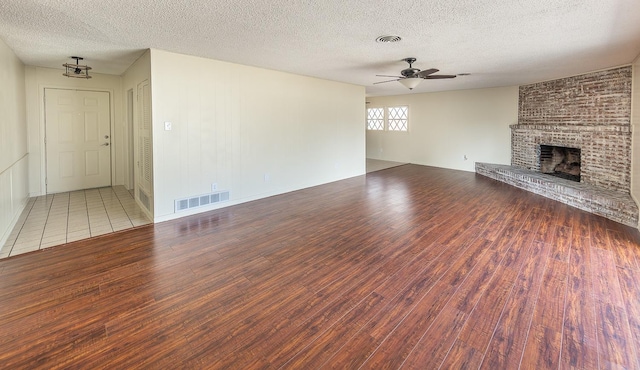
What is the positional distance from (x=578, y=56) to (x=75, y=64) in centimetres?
779

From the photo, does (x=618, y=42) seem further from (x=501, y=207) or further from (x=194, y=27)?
(x=194, y=27)

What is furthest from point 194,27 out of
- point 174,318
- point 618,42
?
point 618,42

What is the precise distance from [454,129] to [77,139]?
9.01 meters

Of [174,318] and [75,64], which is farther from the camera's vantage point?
[75,64]

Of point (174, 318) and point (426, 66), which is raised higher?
point (426, 66)

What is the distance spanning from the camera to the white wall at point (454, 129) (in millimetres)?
7969

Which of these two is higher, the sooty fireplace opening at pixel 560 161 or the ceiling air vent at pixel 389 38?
the ceiling air vent at pixel 389 38

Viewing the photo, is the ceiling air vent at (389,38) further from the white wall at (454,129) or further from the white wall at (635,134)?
the white wall at (454,129)

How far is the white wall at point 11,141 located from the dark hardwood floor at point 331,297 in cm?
102

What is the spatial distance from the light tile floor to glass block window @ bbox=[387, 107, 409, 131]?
309 inches

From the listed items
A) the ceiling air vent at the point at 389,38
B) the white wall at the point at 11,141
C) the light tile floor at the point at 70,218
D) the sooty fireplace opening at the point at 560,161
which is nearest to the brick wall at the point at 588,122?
the sooty fireplace opening at the point at 560,161

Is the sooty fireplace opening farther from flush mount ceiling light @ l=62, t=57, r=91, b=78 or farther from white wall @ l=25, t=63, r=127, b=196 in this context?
white wall @ l=25, t=63, r=127, b=196

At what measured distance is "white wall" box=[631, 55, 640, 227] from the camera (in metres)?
4.58

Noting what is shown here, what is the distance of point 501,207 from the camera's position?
5.11 metres
